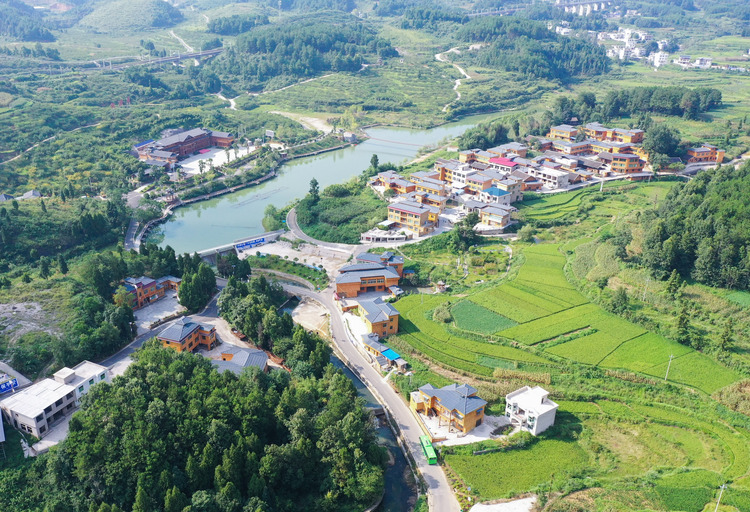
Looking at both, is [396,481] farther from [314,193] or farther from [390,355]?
[314,193]

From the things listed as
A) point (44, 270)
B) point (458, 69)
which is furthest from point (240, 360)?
point (458, 69)

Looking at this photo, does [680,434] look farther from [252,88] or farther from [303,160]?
[252,88]

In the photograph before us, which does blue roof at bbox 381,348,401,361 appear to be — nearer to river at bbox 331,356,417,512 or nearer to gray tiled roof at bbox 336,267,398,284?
river at bbox 331,356,417,512

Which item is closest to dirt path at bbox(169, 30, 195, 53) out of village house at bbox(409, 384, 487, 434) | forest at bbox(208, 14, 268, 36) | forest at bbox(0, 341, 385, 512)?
forest at bbox(208, 14, 268, 36)

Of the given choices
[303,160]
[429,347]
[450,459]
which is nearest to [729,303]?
[429,347]

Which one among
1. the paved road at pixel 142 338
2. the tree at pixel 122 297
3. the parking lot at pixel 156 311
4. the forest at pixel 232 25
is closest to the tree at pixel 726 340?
the paved road at pixel 142 338

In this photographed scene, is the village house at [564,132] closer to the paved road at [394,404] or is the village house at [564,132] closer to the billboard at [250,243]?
the billboard at [250,243]

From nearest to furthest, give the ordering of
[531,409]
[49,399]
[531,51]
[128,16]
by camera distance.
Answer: [49,399]
[531,409]
[531,51]
[128,16]
